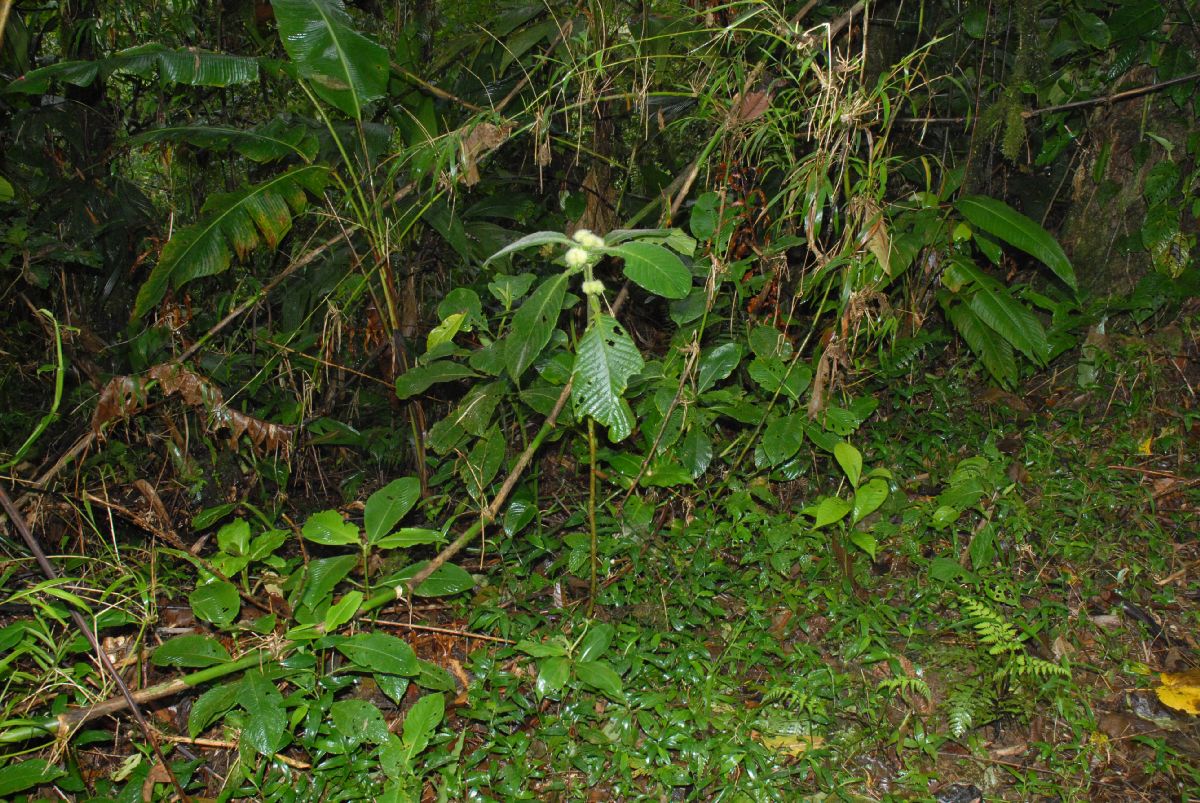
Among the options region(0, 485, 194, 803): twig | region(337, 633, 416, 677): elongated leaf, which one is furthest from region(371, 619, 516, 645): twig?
region(0, 485, 194, 803): twig

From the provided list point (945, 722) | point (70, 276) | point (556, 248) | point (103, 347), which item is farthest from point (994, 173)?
point (70, 276)

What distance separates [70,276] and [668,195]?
9.42 feet

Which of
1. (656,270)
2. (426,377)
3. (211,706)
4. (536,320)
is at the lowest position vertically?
(211,706)

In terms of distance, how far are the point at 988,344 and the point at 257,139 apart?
2509 mm

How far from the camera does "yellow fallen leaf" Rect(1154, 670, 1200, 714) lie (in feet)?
6.64

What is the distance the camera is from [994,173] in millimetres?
3516

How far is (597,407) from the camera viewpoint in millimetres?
1830

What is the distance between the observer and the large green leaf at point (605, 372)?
71.4 inches

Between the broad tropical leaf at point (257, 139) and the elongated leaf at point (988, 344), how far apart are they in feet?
7.33

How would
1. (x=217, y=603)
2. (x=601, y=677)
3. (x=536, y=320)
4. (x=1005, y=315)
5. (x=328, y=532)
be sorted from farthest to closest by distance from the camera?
(x=1005, y=315) < (x=328, y=532) < (x=217, y=603) < (x=601, y=677) < (x=536, y=320)

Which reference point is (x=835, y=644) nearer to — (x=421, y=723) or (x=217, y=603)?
(x=421, y=723)

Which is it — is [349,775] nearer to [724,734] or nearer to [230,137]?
[724,734]

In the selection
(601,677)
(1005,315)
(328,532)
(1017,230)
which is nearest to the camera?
(601,677)

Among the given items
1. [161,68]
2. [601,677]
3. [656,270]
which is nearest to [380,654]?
[601,677]
